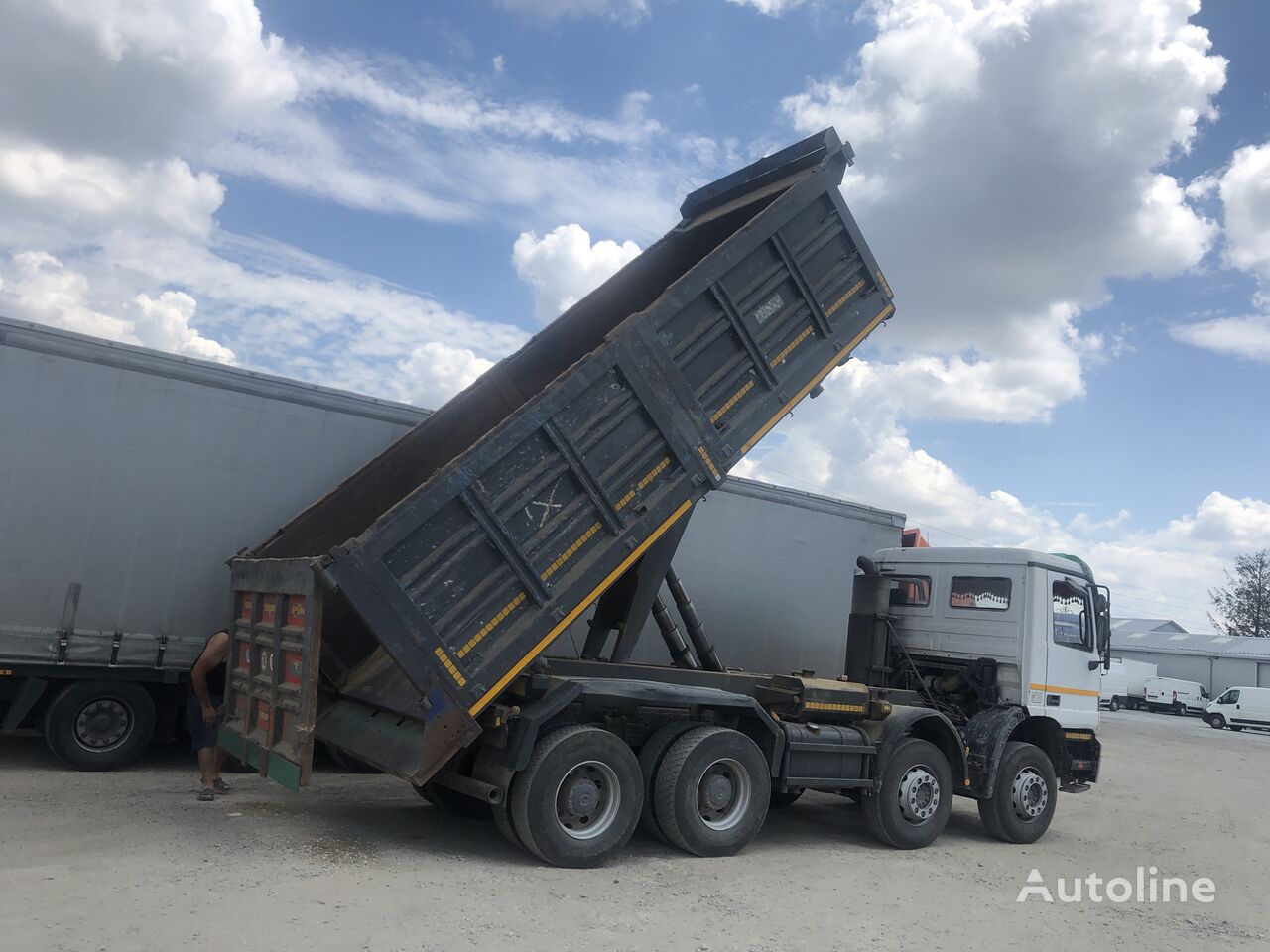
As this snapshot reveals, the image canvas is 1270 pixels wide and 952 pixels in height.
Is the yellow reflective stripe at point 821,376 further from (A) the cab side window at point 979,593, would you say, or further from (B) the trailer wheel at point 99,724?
(B) the trailer wheel at point 99,724

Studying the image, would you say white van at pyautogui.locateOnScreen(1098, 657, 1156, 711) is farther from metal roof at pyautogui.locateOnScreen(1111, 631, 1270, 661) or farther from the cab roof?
the cab roof

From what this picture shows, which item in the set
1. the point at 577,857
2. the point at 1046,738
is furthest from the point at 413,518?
the point at 1046,738

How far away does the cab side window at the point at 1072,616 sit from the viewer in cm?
925

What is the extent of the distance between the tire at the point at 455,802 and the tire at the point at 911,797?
3.21 meters

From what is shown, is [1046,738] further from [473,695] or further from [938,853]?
[473,695]

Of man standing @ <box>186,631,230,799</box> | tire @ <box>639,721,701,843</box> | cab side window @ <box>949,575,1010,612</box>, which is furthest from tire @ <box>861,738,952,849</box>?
man standing @ <box>186,631,230,799</box>

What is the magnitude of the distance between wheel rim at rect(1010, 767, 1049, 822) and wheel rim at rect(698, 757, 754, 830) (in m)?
3.04

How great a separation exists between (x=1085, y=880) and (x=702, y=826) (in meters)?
3.16

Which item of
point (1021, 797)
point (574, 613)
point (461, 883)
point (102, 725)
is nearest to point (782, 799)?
point (1021, 797)

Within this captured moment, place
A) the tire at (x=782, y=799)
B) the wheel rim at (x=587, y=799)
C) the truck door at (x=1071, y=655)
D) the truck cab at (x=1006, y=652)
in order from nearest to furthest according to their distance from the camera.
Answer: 1. the wheel rim at (x=587, y=799)
2. the truck cab at (x=1006, y=652)
3. the truck door at (x=1071, y=655)
4. the tire at (x=782, y=799)

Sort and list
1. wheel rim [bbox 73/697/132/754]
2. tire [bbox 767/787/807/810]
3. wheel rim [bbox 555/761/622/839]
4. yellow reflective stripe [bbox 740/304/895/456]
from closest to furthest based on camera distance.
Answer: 1. wheel rim [bbox 555/761/622/839]
2. yellow reflective stripe [bbox 740/304/895/456]
3. wheel rim [bbox 73/697/132/754]
4. tire [bbox 767/787/807/810]

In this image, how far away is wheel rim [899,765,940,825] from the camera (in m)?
8.26
